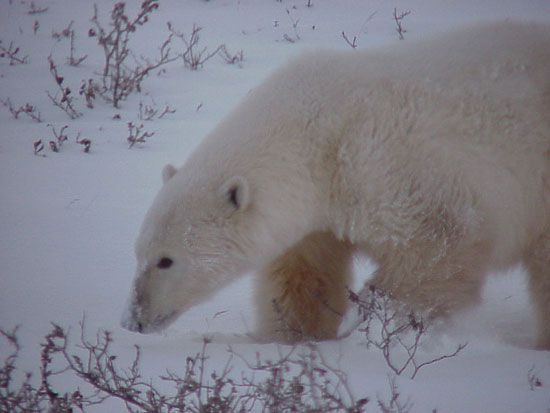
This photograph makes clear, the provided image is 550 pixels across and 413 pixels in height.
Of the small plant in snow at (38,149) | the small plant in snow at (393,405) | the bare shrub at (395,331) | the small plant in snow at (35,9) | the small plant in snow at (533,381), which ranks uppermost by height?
the small plant in snow at (35,9)

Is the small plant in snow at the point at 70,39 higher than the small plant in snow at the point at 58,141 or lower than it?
higher

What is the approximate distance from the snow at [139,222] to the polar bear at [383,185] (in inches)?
13.2

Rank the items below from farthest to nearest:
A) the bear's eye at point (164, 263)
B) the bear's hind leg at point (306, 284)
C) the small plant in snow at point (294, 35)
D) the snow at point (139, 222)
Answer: the small plant in snow at point (294, 35) < the bear's hind leg at point (306, 284) < the bear's eye at point (164, 263) < the snow at point (139, 222)

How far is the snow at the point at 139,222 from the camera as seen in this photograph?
307cm

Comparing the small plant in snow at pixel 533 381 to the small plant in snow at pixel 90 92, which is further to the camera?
the small plant in snow at pixel 90 92

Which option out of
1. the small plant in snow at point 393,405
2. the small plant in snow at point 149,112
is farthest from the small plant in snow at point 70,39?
the small plant in snow at point 393,405

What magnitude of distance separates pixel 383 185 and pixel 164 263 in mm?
1252

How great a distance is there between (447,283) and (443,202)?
0.44 meters

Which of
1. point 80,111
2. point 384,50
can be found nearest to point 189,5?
point 80,111

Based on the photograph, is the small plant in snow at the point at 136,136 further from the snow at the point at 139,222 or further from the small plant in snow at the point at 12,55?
the small plant in snow at the point at 12,55

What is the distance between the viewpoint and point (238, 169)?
12.2 feet

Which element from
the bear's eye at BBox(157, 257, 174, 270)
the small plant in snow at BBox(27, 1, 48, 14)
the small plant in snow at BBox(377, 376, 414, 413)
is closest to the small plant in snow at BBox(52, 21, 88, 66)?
the small plant in snow at BBox(27, 1, 48, 14)

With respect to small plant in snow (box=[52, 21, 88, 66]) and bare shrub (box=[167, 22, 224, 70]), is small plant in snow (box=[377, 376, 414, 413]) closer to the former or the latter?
bare shrub (box=[167, 22, 224, 70])

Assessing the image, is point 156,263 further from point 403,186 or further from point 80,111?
point 80,111
